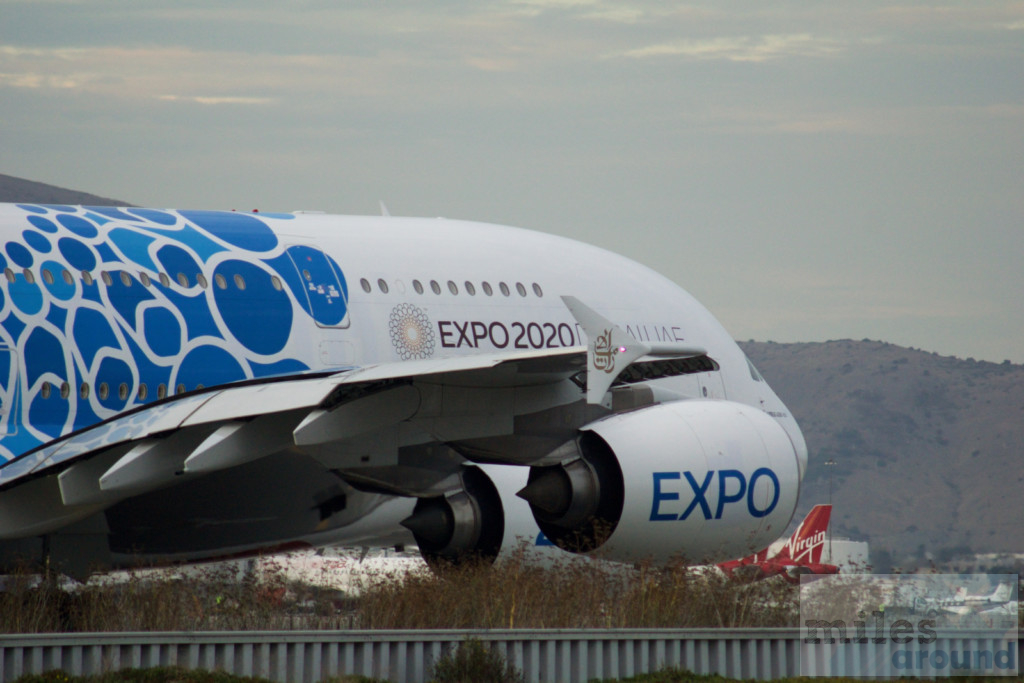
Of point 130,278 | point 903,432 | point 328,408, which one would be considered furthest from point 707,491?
point 903,432

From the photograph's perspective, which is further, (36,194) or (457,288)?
(36,194)

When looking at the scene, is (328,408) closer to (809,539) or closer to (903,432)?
(809,539)

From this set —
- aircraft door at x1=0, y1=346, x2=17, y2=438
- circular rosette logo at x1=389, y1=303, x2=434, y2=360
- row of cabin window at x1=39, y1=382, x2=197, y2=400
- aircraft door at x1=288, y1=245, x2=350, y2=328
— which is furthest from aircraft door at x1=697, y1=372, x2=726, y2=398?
aircraft door at x1=0, y1=346, x2=17, y2=438

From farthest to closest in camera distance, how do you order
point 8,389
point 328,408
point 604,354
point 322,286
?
point 322,286
point 8,389
point 328,408
point 604,354

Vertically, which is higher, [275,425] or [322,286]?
[322,286]

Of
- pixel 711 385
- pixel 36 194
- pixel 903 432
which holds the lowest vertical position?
pixel 711 385

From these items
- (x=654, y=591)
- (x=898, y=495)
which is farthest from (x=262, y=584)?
(x=898, y=495)
